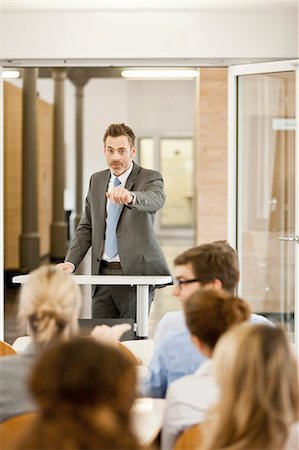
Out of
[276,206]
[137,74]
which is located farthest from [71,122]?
[276,206]

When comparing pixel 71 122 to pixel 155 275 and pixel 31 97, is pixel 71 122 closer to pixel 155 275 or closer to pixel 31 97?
pixel 31 97

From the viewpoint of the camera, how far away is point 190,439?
7.72 ft

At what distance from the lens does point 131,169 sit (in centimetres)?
533

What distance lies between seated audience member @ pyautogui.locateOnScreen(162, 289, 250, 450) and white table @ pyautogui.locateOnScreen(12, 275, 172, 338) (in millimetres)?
2259

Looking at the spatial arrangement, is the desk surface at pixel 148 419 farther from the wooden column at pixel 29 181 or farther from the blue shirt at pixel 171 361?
the wooden column at pixel 29 181

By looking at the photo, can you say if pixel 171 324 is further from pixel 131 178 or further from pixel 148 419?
pixel 131 178

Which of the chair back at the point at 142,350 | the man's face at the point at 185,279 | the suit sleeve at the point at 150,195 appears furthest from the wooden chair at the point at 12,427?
the suit sleeve at the point at 150,195

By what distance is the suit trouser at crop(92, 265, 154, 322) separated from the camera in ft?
17.7

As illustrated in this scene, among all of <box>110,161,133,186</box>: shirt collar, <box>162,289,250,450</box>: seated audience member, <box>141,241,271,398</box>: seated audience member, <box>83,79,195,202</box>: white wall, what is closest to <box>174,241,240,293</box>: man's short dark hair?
<box>141,241,271,398</box>: seated audience member

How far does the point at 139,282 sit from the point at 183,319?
169cm

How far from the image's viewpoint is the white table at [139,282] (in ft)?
16.4

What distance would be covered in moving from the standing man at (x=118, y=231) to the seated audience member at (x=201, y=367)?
250cm

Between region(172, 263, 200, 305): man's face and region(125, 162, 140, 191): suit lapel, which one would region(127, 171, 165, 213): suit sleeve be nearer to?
region(125, 162, 140, 191): suit lapel

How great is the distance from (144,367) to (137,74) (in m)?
5.88
